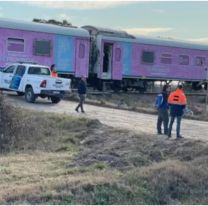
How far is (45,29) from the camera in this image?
3022 cm

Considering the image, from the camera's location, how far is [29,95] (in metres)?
25.0

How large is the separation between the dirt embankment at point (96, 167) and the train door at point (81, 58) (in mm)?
14569

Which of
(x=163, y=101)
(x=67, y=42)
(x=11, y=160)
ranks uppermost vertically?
(x=67, y=42)

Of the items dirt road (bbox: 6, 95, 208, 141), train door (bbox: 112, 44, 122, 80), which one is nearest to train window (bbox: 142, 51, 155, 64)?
train door (bbox: 112, 44, 122, 80)

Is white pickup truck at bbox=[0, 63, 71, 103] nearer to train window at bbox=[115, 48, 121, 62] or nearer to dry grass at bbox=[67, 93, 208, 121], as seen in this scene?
dry grass at bbox=[67, 93, 208, 121]

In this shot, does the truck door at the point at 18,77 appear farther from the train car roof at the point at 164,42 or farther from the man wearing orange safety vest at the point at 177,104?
the man wearing orange safety vest at the point at 177,104

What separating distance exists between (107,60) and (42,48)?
528 cm

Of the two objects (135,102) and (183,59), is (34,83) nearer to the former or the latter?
(135,102)

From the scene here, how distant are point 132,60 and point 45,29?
6534mm

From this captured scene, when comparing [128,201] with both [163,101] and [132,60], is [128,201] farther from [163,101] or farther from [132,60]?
[132,60]

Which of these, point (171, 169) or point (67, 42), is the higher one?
point (67, 42)

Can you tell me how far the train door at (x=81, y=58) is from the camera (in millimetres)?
31906

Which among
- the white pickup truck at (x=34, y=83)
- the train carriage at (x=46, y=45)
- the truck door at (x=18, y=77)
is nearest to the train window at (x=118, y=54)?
the train carriage at (x=46, y=45)

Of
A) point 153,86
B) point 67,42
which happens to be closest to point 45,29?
point 67,42
